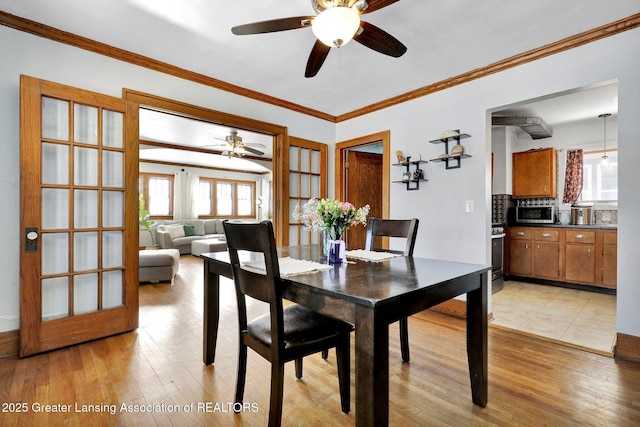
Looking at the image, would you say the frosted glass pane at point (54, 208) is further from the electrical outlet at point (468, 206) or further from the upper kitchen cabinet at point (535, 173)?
the upper kitchen cabinet at point (535, 173)

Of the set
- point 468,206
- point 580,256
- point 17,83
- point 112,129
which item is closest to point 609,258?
point 580,256

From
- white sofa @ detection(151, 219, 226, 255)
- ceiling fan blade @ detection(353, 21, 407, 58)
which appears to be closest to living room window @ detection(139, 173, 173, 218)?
white sofa @ detection(151, 219, 226, 255)

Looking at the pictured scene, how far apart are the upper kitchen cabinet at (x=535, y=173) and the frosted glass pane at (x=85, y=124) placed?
5.66 meters

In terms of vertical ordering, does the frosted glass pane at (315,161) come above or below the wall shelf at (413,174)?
above

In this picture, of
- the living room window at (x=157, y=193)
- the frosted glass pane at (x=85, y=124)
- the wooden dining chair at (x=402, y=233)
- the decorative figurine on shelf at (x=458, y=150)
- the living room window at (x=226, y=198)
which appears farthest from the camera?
the living room window at (x=226, y=198)

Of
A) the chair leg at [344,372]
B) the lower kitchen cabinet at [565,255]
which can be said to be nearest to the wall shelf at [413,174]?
the lower kitchen cabinet at [565,255]

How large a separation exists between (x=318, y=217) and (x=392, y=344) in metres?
1.35

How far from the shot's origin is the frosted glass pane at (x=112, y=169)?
2586 mm

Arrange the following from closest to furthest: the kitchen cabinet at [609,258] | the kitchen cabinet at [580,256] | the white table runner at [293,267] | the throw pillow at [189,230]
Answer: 1. the white table runner at [293,267]
2. the kitchen cabinet at [609,258]
3. the kitchen cabinet at [580,256]
4. the throw pillow at [189,230]

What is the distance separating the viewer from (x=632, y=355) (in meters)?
2.18

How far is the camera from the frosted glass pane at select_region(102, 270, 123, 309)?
2.59 meters

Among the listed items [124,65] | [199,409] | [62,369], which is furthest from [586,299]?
[124,65]

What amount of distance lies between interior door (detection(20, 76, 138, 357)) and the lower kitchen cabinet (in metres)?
5.08

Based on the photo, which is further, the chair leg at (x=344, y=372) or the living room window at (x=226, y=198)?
the living room window at (x=226, y=198)
